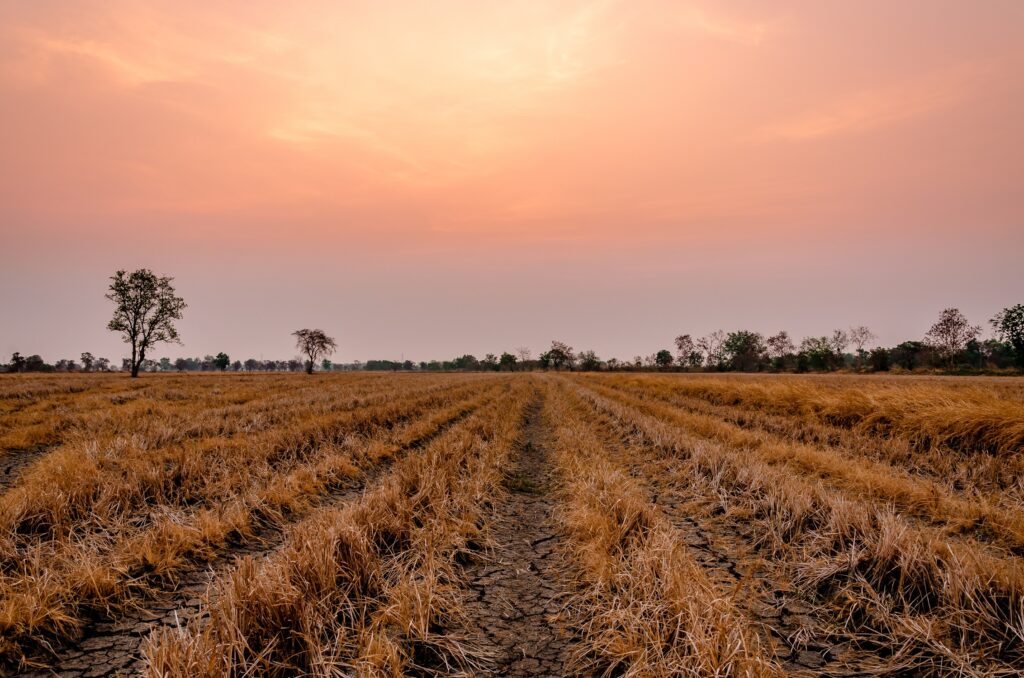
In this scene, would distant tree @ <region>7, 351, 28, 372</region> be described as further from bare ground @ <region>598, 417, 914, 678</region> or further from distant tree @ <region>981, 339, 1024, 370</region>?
distant tree @ <region>981, 339, 1024, 370</region>

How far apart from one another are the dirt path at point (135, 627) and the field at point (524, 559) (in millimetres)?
19

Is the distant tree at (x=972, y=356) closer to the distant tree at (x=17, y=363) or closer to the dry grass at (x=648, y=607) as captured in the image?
the dry grass at (x=648, y=607)

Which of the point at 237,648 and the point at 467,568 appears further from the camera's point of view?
the point at 467,568

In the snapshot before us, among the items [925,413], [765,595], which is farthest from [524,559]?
[925,413]

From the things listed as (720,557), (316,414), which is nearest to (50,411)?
(316,414)

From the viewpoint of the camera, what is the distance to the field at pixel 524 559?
3068 mm

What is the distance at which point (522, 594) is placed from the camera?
4219 millimetres

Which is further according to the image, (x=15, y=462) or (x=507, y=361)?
(x=507, y=361)

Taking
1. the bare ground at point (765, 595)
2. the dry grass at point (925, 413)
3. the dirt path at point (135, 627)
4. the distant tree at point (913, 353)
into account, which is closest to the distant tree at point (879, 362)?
the distant tree at point (913, 353)

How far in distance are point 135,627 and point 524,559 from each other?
3.45 metres

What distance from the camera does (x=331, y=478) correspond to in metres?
8.37

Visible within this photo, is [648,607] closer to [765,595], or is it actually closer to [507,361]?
[765,595]

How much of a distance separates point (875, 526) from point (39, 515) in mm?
9623

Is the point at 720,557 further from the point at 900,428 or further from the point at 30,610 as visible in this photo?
the point at 900,428
